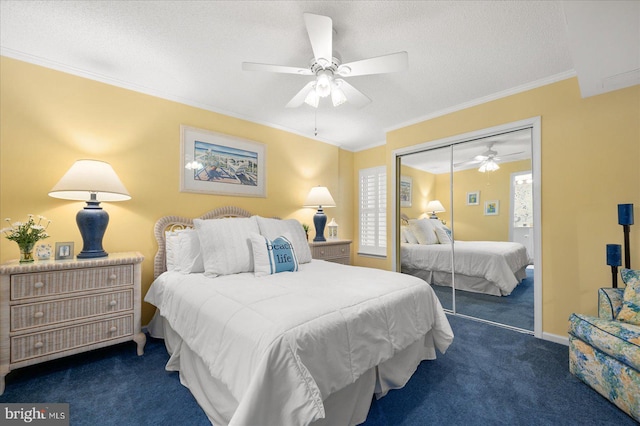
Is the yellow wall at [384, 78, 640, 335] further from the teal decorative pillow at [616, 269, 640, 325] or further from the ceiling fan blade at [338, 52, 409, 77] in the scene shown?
the ceiling fan blade at [338, 52, 409, 77]

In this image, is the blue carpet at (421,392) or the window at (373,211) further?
the window at (373,211)

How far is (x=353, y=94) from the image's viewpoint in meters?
2.20

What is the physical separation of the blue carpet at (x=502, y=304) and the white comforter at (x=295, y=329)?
4.32 ft

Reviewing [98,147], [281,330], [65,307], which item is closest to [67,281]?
[65,307]

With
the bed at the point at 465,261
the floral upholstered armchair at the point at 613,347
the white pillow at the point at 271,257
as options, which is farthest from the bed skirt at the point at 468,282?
the white pillow at the point at 271,257

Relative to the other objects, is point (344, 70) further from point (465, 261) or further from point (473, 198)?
point (465, 261)

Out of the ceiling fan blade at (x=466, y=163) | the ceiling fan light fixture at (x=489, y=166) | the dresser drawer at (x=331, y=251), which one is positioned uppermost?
the ceiling fan blade at (x=466, y=163)

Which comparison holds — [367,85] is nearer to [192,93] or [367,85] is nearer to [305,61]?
[305,61]

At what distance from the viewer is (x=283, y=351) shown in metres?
1.12

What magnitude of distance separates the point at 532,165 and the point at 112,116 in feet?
13.9

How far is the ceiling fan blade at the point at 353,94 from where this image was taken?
2.07m

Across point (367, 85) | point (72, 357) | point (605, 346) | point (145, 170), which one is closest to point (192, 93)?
point (145, 170)

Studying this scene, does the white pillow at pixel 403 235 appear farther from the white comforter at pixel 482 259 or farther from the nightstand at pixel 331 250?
the nightstand at pixel 331 250

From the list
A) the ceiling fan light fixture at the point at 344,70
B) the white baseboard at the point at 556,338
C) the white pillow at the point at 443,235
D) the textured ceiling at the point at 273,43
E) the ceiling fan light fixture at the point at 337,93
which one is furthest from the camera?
the white pillow at the point at 443,235
